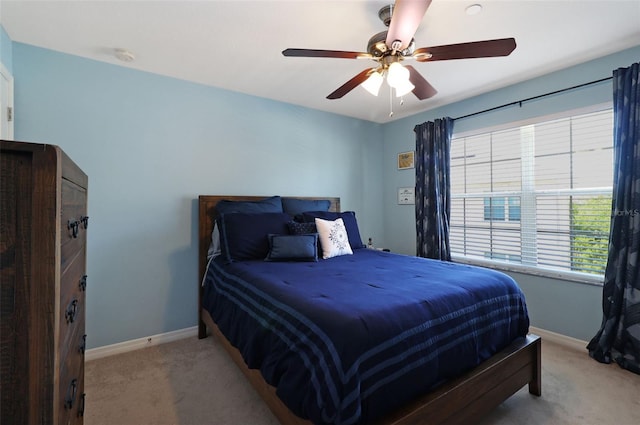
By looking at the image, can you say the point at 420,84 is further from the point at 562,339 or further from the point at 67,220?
the point at 562,339

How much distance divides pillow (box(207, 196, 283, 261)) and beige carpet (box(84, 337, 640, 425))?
→ 90 cm

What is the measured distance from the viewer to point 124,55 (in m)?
2.32

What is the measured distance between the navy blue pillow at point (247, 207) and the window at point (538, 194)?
2203 millimetres

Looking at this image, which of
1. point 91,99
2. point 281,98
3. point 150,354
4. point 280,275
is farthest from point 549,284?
point 91,99

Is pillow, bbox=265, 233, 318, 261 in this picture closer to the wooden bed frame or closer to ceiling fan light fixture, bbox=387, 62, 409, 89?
the wooden bed frame

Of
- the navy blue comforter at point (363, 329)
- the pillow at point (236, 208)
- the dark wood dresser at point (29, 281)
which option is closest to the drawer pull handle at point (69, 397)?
the dark wood dresser at point (29, 281)

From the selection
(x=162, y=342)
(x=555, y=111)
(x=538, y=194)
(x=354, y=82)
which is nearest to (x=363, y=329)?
(x=354, y=82)

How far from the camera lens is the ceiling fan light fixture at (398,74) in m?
1.79

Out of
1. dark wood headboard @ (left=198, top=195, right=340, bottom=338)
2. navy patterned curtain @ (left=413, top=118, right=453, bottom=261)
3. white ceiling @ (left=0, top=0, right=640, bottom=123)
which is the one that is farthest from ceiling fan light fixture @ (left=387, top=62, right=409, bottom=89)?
dark wood headboard @ (left=198, top=195, right=340, bottom=338)

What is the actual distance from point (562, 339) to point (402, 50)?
281 cm

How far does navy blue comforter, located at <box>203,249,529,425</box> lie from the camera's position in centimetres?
113

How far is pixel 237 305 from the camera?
Answer: 1905 mm

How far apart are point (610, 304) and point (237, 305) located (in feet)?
9.25

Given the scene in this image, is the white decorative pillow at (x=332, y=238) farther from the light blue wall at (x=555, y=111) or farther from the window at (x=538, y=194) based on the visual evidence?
the light blue wall at (x=555, y=111)
